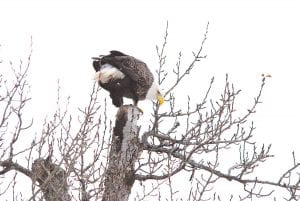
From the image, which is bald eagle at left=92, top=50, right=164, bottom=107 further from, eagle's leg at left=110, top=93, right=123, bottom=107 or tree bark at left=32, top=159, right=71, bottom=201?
tree bark at left=32, top=159, right=71, bottom=201

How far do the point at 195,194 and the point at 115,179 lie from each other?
1.89 ft

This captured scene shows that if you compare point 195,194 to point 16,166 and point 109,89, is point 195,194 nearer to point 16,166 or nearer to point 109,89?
point 16,166

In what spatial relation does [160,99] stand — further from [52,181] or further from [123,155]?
[52,181]

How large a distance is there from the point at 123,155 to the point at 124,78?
1.76 metres

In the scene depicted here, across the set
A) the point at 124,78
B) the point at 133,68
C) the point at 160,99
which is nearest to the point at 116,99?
the point at 124,78

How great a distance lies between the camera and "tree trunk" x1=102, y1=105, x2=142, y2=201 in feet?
15.7

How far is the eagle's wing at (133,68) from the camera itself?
6.80 metres

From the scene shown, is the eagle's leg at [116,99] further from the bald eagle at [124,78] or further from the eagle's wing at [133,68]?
the eagle's wing at [133,68]

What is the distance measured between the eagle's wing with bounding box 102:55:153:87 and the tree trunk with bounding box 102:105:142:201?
3.20 feet

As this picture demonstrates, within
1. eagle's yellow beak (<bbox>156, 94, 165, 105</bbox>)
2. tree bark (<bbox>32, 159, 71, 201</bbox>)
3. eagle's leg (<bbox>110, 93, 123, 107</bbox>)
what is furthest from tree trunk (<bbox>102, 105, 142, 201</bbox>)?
eagle's leg (<bbox>110, 93, 123, 107</bbox>)

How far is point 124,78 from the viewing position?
691cm

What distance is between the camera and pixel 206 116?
217 inches

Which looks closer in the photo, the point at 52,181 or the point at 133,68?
the point at 52,181

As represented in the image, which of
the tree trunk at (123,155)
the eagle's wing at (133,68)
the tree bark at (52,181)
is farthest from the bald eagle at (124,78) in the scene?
the tree bark at (52,181)
